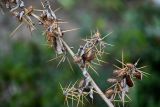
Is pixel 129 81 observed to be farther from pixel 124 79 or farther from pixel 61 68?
pixel 61 68

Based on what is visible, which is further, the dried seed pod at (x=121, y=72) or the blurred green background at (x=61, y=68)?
the blurred green background at (x=61, y=68)

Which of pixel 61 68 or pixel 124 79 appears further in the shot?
pixel 61 68

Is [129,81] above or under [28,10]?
under

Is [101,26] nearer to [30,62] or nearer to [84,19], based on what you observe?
[84,19]

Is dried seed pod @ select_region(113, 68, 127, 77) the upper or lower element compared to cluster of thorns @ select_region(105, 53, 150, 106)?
upper

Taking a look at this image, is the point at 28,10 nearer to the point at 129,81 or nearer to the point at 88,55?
the point at 88,55

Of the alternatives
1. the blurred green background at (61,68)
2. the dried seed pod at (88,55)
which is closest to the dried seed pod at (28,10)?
the dried seed pod at (88,55)

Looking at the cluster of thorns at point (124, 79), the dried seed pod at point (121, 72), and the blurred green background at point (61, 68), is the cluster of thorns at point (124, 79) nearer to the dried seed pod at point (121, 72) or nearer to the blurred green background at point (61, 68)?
the dried seed pod at point (121, 72)

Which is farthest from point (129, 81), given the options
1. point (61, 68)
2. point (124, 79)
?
point (61, 68)

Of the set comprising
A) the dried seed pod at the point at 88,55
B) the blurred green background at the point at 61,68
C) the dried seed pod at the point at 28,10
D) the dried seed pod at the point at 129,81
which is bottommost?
the blurred green background at the point at 61,68

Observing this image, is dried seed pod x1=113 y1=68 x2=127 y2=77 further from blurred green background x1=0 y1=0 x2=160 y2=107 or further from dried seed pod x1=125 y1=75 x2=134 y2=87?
blurred green background x1=0 y1=0 x2=160 y2=107

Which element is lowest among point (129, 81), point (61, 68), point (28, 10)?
point (61, 68)

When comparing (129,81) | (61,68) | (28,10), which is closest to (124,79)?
(129,81)

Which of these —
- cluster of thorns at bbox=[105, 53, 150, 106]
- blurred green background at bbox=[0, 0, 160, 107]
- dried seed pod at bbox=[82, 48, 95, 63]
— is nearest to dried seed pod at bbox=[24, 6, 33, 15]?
dried seed pod at bbox=[82, 48, 95, 63]
